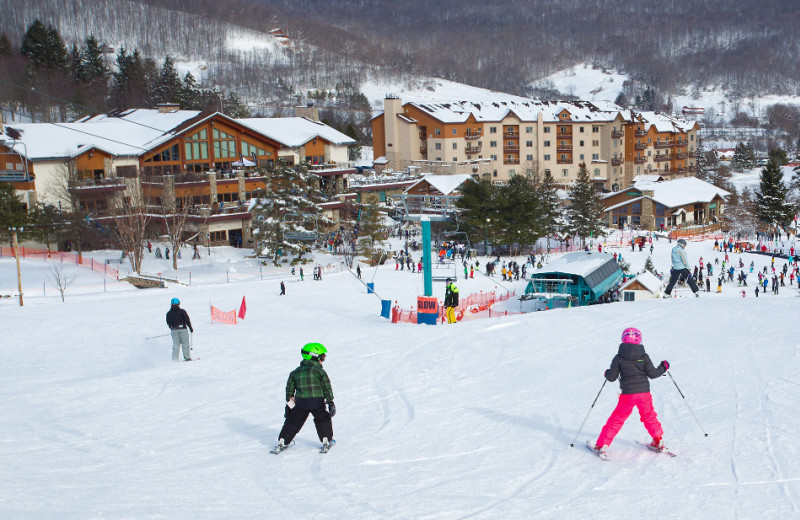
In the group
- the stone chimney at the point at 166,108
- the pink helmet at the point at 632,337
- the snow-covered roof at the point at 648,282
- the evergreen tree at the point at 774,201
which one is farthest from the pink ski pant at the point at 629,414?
the evergreen tree at the point at 774,201

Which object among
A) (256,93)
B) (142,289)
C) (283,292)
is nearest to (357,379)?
(283,292)

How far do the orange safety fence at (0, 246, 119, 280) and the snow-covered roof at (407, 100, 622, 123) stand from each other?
1697 inches

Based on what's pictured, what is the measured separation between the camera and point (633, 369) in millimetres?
6914

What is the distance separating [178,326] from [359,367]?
331 centimetres

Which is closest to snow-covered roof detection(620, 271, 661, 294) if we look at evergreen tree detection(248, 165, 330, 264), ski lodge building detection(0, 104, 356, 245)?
evergreen tree detection(248, 165, 330, 264)

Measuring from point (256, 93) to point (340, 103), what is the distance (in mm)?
18297

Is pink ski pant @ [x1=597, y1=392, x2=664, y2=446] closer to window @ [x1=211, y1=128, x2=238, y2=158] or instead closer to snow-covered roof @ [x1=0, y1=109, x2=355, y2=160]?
snow-covered roof @ [x1=0, y1=109, x2=355, y2=160]

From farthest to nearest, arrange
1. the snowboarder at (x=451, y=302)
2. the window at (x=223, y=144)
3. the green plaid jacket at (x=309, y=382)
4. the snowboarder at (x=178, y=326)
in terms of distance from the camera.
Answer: the window at (x=223, y=144)
the snowboarder at (x=451, y=302)
the snowboarder at (x=178, y=326)
the green plaid jacket at (x=309, y=382)

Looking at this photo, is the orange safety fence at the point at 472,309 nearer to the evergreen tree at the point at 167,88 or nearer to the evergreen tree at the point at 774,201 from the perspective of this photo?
the evergreen tree at the point at 774,201

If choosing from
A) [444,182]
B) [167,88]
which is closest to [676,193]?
[444,182]

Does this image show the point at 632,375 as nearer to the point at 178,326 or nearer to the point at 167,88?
the point at 178,326

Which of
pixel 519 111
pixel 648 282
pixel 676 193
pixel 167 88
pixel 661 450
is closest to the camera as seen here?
pixel 661 450

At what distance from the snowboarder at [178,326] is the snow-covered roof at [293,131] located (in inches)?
1474

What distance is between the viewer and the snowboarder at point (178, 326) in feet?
42.6
